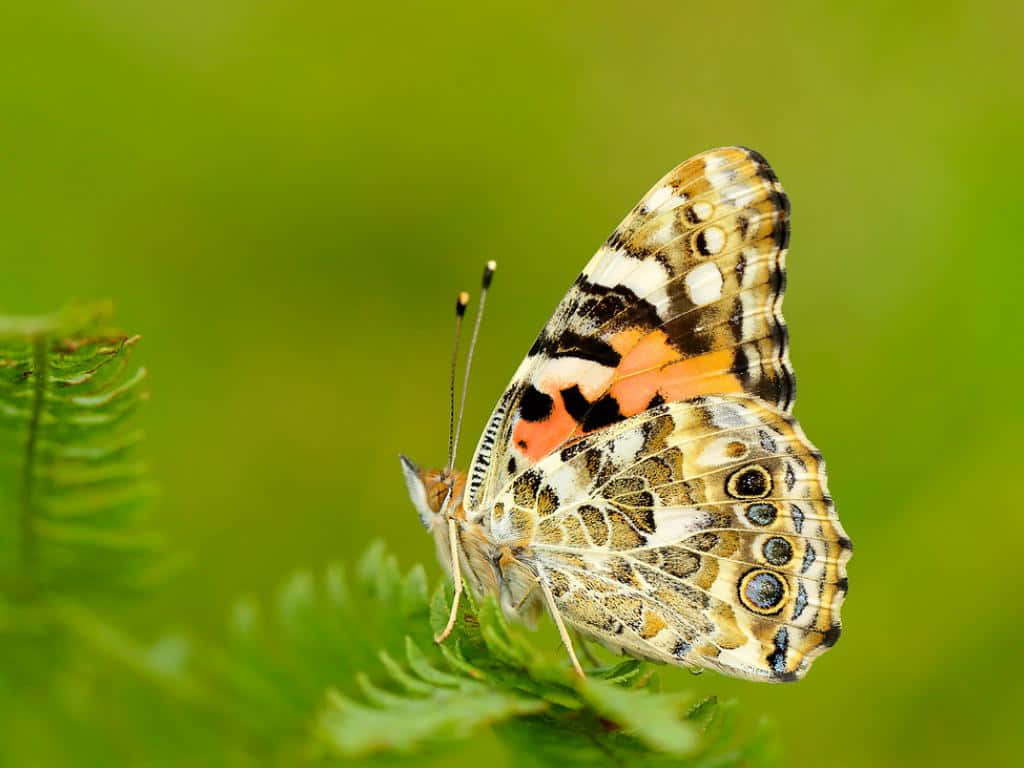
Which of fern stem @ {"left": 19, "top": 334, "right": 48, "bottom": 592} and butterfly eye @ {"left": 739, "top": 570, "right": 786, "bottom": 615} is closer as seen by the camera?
fern stem @ {"left": 19, "top": 334, "right": 48, "bottom": 592}

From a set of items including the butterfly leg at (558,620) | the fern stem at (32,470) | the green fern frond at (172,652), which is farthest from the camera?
the butterfly leg at (558,620)

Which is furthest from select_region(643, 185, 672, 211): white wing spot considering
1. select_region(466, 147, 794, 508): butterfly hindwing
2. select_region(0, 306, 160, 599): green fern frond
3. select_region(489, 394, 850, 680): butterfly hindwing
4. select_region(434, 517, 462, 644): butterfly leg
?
select_region(0, 306, 160, 599): green fern frond

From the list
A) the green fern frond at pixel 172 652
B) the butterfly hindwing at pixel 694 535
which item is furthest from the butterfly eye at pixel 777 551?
the green fern frond at pixel 172 652

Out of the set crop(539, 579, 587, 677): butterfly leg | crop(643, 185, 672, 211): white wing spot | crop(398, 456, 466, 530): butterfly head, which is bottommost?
crop(539, 579, 587, 677): butterfly leg

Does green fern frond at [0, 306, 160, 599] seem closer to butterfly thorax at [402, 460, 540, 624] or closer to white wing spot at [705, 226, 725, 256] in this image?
butterfly thorax at [402, 460, 540, 624]

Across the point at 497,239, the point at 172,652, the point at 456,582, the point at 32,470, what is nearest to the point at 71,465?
the point at 32,470

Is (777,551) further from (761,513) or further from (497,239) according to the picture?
(497,239)

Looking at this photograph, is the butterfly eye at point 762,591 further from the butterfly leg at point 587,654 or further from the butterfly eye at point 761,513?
the butterfly leg at point 587,654
